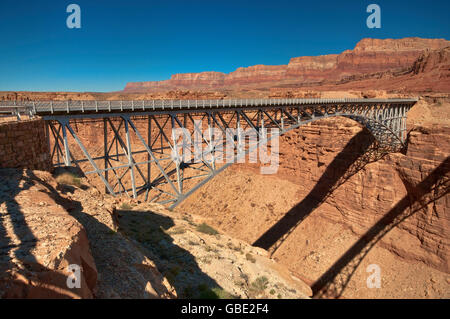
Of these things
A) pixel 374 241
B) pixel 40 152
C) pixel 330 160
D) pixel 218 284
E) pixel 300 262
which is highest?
pixel 40 152

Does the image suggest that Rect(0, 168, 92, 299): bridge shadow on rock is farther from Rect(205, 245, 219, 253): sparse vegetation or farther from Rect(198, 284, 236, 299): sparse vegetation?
Rect(205, 245, 219, 253): sparse vegetation

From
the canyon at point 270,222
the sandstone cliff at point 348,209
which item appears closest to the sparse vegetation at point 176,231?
the canyon at point 270,222

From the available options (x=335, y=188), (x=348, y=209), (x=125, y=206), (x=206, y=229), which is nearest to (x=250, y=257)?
(x=206, y=229)

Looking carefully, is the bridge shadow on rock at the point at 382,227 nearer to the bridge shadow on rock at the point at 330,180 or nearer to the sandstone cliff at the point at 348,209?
the sandstone cliff at the point at 348,209
